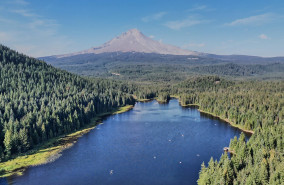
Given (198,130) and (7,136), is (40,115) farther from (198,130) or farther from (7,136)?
(198,130)

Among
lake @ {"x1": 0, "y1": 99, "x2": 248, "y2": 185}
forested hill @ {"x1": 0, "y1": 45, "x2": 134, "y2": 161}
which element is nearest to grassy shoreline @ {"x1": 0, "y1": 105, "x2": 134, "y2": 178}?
lake @ {"x1": 0, "y1": 99, "x2": 248, "y2": 185}

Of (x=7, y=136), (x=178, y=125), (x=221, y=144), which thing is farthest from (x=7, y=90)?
(x=221, y=144)

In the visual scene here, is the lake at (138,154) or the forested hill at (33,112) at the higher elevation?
the forested hill at (33,112)

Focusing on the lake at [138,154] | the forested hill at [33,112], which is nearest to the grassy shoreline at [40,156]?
the lake at [138,154]

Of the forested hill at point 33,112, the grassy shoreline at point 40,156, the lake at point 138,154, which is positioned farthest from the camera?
the forested hill at point 33,112

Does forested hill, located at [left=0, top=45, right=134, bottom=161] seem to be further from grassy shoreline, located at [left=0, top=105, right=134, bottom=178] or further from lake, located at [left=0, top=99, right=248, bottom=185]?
lake, located at [left=0, top=99, right=248, bottom=185]

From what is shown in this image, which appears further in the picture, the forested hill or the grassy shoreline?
the forested hill

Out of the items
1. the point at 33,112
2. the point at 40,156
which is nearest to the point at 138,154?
the point at 40,156

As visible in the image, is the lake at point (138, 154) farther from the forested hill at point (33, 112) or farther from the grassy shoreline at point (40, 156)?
the forested hill at point (33, 112)
